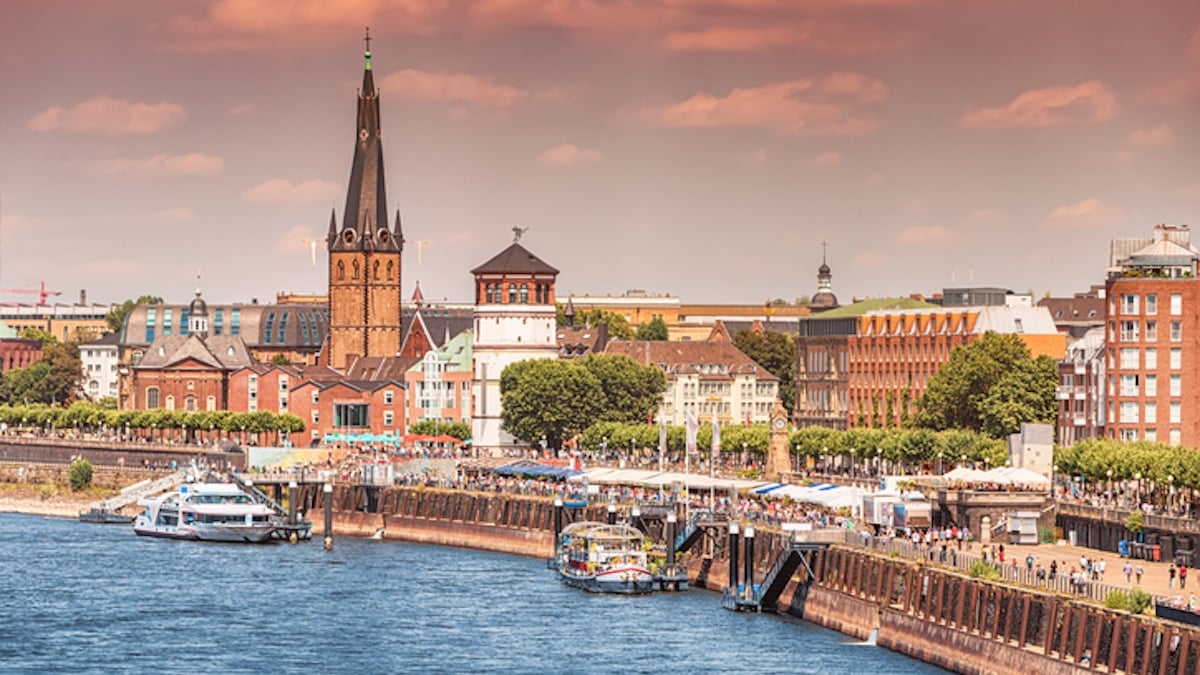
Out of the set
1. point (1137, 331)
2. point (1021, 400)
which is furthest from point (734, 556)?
point (1021, 400)

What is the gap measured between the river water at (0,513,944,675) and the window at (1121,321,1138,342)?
3687 cm

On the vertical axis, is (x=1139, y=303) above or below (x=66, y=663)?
above

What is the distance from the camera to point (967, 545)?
11856 cm

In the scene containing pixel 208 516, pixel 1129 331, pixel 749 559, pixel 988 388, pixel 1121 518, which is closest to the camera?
pixel 749 559

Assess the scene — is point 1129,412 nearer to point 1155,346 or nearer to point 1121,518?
point 1155,346

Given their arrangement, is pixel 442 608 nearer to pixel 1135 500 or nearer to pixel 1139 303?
pixel 1135 500

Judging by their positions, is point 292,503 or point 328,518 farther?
point 292,503

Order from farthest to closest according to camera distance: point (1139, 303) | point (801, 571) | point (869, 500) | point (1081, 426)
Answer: point (1081, 426), point (1139, 303), point (869, 500), point (801, 571)

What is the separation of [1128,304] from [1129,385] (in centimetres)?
489

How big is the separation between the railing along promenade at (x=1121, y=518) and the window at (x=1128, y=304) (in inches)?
1215

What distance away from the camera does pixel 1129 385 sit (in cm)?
16275

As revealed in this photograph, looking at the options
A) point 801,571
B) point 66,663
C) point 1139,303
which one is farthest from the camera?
point 1139,303

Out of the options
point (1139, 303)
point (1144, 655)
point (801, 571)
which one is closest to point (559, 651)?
point (801, 571)

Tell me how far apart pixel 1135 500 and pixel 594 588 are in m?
26.4
